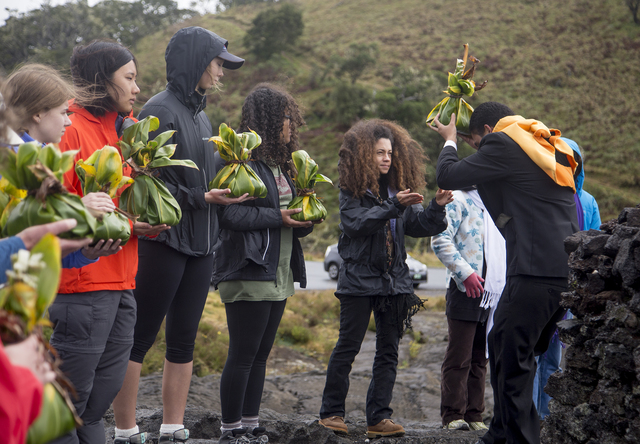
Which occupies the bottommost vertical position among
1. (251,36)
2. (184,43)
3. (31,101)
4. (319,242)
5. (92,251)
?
(319,242)

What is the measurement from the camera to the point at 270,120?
3.42 meters

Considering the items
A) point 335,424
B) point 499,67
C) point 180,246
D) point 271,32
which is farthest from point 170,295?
point 271,32

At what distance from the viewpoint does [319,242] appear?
76.1ft

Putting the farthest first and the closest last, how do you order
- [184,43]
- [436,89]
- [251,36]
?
[251,36] → [436,89] → [184,43]

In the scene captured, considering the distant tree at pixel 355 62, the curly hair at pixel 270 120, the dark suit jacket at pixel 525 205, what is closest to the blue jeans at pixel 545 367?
the dark suit jacket at pixel 525 205

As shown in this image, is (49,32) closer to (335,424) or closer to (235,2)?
(235,2)

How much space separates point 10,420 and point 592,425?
2.38 m

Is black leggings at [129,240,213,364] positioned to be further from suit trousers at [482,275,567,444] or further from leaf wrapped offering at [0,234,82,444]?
suit trousers at [482,275,567,444]

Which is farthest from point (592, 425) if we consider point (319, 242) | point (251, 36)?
point (251, 36)

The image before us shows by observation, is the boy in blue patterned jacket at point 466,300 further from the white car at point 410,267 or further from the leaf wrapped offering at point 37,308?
the white car at point 410,267

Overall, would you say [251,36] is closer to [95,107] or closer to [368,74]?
[368,74]

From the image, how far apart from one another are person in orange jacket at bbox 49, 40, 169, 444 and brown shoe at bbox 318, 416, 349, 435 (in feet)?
5.62

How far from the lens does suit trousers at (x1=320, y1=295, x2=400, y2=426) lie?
358cm

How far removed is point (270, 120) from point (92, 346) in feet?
6.00
